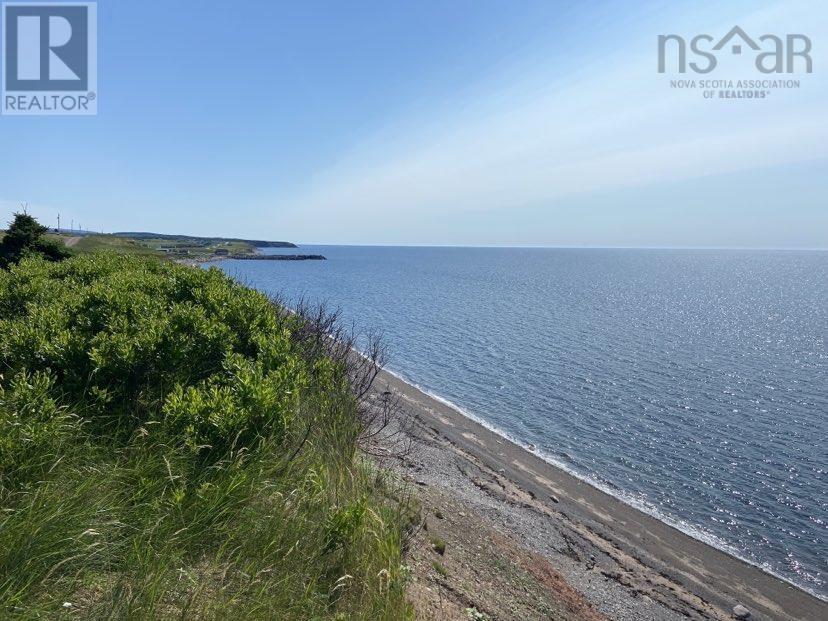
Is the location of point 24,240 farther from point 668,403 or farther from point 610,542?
point 668,403

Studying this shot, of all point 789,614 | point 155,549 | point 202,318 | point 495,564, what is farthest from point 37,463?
point 789,614

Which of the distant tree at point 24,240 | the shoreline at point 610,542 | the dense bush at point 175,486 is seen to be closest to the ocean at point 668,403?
the shoreline at point 610,542

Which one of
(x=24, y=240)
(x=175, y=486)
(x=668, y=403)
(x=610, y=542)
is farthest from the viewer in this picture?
(x=24, y=240)

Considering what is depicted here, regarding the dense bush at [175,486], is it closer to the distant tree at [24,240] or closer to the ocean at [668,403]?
the ocean at [668,403]

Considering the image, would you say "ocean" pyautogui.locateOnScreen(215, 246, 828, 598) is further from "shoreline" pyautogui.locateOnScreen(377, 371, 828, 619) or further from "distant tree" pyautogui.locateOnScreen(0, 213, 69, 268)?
"distant tree" pyautogui.locateOnScreen(0, 213, 69, 268)

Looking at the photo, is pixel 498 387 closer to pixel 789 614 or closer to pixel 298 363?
pixel 789 614

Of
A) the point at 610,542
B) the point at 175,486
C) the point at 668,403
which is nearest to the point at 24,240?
the point at 175,486
